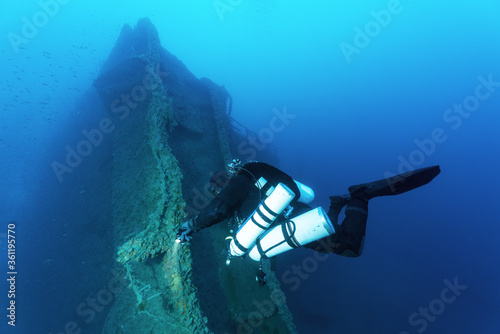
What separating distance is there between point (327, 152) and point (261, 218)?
97.6 ft

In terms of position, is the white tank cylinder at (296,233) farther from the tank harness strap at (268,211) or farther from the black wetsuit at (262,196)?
the black wetsuit at (262,196)

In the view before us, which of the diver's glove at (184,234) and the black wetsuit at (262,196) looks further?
the diver's glove at (184,234)

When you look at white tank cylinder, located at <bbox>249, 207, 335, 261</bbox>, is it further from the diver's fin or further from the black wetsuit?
the diver's fin

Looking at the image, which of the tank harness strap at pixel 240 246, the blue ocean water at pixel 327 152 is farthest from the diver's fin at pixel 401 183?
the blue ocean water at pixel 327 152

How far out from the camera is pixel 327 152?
3091 centimetres

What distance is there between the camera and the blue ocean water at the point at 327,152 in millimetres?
9234

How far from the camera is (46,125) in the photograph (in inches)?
837

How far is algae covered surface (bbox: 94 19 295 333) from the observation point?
11.4 ft

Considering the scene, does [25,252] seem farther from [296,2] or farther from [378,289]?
[296,2]

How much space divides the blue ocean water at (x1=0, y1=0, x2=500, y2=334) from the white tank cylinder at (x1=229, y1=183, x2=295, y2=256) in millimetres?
4728

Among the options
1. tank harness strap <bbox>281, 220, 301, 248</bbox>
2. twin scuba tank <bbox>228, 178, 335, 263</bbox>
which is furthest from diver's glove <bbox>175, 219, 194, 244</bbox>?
tank harness strap <bbox>281, 220, 301, 248</bbox>

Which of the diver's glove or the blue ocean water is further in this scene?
the blue ocean water

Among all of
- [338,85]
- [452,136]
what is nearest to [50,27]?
[338,85]

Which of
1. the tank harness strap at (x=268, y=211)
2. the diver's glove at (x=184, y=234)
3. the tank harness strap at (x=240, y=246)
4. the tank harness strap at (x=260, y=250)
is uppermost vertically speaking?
the diver's glove at (x=184, y=234)
